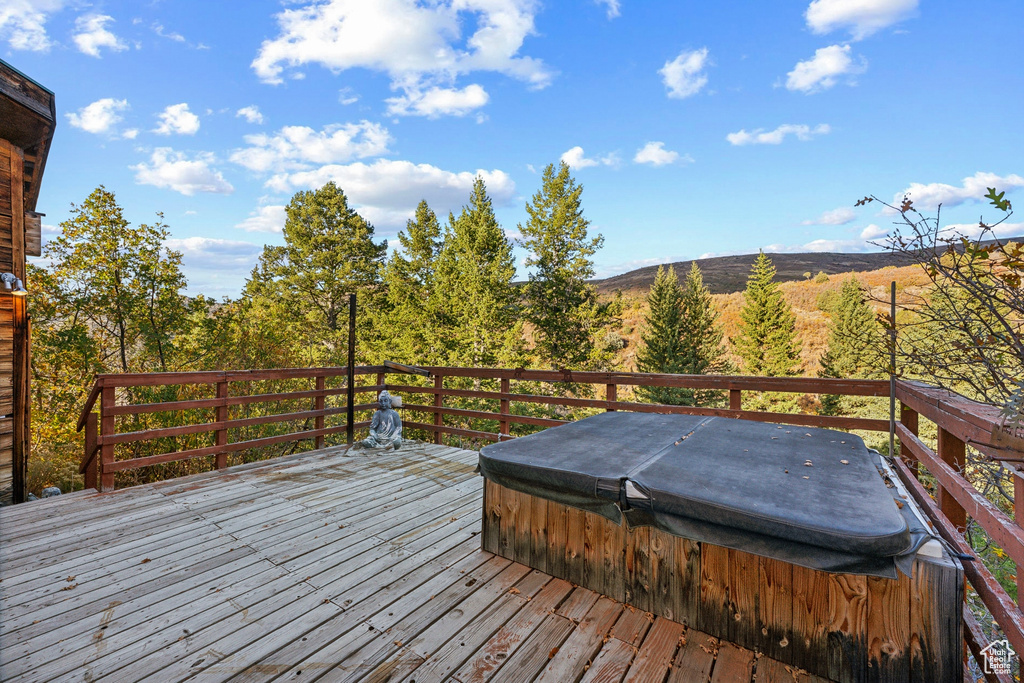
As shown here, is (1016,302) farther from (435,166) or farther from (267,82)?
(435,166)

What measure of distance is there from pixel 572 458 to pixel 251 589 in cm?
161

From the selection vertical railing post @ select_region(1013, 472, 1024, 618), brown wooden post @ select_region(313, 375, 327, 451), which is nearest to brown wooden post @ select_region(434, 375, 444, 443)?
brown wooden post @ select_region(313, 375, 327, 451)

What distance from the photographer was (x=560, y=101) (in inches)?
604

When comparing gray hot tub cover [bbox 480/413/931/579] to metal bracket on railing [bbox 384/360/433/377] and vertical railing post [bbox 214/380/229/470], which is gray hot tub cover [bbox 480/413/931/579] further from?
vertical railing post [bbox 214/380/229/470]

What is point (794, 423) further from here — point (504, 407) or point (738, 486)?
point (504, 407)

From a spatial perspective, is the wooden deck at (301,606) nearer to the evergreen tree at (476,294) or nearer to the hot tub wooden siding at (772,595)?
the hot tub wooden siding at (772,595)

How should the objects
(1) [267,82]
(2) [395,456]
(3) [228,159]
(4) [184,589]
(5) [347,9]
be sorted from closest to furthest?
(4) [184,589]
(2) [395,456]
(5) [347,9]
(1) [267,82]
(3) [228,159]

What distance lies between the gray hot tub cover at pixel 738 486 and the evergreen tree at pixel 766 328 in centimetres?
2193

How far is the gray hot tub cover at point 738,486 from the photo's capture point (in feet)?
4.22

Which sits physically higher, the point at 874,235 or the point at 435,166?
the point at 435,166

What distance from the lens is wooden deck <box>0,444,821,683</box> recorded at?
1.48 m

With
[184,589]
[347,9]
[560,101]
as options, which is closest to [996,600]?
[184,589]

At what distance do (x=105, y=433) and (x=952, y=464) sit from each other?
520 cm

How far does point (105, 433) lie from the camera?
3250mm
